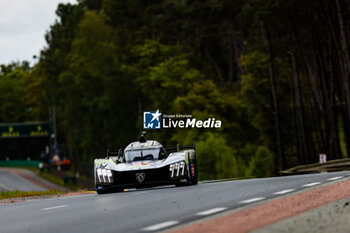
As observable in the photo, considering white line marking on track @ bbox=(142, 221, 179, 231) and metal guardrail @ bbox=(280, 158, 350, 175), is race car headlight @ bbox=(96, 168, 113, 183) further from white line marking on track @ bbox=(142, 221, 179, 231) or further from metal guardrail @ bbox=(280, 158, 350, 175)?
white line marking on track @ bbox=(142, 221, 179, 231)

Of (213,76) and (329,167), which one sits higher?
(213,76)

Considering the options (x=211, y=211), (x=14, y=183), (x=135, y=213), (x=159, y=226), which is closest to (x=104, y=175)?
(x=135, y=213)

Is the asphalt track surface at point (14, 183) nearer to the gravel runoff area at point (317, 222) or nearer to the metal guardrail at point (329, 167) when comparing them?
the metal guardrail at point (329, 167)

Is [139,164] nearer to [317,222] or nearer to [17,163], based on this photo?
[317,222]

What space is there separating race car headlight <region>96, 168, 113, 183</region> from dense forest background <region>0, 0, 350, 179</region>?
2004cm

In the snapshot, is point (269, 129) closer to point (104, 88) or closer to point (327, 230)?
point (104, 88)

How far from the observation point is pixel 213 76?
3265 inches

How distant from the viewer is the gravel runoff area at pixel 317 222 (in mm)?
9086

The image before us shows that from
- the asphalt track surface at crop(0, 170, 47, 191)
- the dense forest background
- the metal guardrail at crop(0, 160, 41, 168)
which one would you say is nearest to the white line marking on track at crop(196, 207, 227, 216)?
the dense forest background

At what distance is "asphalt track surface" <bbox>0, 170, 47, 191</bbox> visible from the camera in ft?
255

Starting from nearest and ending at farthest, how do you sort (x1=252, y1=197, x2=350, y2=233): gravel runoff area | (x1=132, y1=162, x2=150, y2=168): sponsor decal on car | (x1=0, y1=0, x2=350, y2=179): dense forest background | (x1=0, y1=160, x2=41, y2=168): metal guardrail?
(x1=252, y1=197, x2=350, y2=233): gravel runoff area → (x1=132, y1=162, x2=150, y2=168): sponsor decal on car → (x1=0, y1=0, x2=350, y2=179): dense forest background → (x1=0, y1=160, x2=41, y2=168): metal guardrail

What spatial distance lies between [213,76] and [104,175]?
205ft

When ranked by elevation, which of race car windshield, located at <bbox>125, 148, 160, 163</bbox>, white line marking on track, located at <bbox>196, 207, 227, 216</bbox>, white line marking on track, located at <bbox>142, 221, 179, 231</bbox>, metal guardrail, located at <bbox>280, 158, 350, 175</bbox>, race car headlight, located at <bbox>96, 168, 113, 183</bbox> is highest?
race car windshield, located at <bbox>125, 148, 160, 163</bbox>

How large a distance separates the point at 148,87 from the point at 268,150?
24052mm
